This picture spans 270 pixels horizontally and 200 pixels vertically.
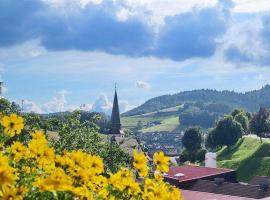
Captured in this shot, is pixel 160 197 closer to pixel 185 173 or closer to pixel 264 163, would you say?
pixel 185 173

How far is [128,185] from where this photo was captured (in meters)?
6.46

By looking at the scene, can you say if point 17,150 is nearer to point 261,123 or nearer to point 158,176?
point 158,176

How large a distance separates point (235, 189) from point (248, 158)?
37790mm

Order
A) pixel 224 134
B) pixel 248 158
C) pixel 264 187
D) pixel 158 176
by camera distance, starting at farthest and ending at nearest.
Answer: pixel 224 134, pixel 248 158, pixel 264 187, pixel 158 176

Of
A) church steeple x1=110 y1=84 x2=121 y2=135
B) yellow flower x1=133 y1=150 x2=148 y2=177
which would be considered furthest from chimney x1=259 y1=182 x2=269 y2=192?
church steeple x1=110 y1=84 x2=121 y2=135

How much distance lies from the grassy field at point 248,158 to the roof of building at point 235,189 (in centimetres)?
2670

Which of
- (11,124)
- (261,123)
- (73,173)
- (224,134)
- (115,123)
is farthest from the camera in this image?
(115,123)

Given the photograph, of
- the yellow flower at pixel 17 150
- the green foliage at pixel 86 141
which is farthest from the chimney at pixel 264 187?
the yellow flower at pixel 17 150

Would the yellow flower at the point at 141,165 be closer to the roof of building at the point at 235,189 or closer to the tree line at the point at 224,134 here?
the roof of building at the point at 235,189

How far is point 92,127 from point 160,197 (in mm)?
33617

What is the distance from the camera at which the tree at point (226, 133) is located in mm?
108625

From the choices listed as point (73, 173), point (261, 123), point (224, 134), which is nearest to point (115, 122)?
point (224, 134)

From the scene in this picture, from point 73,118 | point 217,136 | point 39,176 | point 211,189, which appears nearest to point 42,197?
point 39,176

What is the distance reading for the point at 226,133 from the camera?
109 m
